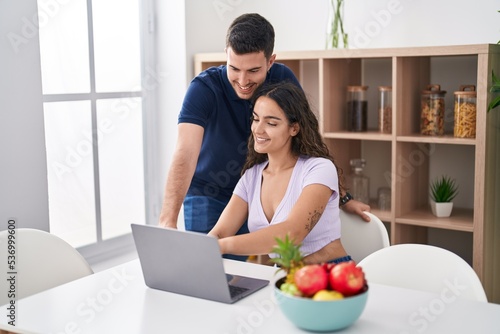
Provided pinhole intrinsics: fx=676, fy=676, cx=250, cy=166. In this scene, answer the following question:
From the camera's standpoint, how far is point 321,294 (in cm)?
144

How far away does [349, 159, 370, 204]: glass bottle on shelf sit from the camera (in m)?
3.17

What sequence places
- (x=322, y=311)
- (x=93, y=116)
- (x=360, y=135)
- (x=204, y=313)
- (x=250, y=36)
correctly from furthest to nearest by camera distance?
(x=93, y=116)
(x=360, y=135)
(x=250, y=36)
(x=204, y=313)
(x=322, y=311)

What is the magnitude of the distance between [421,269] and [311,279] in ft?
2.00

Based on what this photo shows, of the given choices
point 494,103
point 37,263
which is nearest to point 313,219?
point 37,263

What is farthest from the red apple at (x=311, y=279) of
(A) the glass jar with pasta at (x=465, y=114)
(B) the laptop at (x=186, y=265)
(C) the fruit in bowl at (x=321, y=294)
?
(A) the glass jar with pasta at (x=465, y=114)

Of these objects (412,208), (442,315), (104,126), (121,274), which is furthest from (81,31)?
(442,315)

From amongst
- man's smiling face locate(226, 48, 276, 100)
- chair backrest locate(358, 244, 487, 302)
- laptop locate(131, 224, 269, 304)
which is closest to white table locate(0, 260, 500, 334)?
laptop locate(131, 224, 269, 304)

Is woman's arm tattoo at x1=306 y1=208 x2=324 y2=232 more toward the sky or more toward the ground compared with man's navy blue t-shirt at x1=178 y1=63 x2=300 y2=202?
more toward the ground

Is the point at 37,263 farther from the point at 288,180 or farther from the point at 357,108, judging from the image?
the point at 357,108

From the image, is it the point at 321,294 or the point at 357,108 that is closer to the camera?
the point at 321,294

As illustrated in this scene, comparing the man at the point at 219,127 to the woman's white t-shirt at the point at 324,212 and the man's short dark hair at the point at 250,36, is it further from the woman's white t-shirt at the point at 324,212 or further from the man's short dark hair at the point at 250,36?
the woman's white t-shirt at the point at 324,212

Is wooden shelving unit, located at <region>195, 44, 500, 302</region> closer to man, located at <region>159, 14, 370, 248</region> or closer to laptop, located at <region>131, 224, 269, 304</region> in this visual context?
man, located at <region>159, 14, 370, 248</region>

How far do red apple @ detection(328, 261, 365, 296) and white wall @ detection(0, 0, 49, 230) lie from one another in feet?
4.99

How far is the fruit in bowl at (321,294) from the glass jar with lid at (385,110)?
1661 mm
